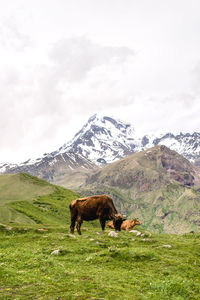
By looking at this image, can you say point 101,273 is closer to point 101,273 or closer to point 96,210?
point 101,273

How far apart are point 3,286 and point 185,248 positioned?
17.2 meters

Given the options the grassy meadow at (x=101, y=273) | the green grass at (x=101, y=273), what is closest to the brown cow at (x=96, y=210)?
the grassy meadow at (x=101, y=273)

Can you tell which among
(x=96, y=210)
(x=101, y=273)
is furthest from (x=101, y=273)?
(x=96, y=210)

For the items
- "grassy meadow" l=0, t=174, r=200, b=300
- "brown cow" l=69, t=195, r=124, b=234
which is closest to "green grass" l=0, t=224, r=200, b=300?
"grassy meadow" l=0, t=174, r=200, b=300

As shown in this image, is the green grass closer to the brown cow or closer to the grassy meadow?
the grassy meadow

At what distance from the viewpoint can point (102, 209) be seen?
33219mm

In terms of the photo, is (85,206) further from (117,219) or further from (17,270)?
(17,270)

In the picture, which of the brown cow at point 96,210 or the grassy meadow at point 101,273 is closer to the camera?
the grassy meadow at point 101,273

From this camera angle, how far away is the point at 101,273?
1584 cm

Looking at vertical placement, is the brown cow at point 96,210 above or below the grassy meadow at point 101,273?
above

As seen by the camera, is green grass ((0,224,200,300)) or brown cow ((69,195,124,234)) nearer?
green grass ((0,224,200,300))

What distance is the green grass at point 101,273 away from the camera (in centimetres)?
1258

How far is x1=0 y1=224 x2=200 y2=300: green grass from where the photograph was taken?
12578 mm

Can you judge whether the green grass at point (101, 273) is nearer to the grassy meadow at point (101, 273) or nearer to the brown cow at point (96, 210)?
the grassy meadow at point (101, 273)
